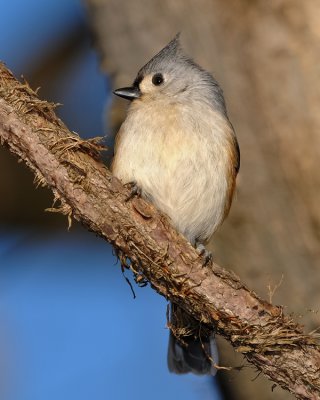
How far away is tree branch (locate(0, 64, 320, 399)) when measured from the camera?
10.6 ft

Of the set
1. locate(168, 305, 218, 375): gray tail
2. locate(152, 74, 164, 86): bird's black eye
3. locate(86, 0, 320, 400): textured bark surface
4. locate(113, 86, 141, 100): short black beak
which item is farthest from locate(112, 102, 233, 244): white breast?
locate(168, 305, 218, 375): gray tail

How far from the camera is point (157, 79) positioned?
4703 mm

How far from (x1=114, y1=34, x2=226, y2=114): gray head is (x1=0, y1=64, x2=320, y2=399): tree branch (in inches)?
52.7

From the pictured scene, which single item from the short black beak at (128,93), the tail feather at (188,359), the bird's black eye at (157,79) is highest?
the bird's black eye at (157,79)

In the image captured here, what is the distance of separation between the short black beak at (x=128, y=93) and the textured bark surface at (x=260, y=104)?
0.33 metres

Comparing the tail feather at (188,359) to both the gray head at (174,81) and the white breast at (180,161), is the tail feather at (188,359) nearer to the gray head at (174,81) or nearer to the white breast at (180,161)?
the white breast at (180,161)

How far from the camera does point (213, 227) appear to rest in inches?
173

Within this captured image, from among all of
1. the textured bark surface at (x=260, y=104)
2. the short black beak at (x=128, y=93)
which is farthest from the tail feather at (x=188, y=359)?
the short black beak at (x=128, y=93)

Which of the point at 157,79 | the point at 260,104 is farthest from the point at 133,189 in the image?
the point at 260,104

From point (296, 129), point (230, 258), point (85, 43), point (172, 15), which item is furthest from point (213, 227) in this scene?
point (85, 43)

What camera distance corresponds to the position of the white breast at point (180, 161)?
13.5 ft

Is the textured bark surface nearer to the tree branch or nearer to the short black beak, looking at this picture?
the short black beak

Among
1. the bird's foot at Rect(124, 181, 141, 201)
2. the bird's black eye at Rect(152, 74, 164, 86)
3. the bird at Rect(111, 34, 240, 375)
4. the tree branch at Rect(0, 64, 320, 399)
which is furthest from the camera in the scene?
the bird's black eye at Rect(152, 74, 164, 86)

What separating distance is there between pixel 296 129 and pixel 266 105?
232 millimetres
